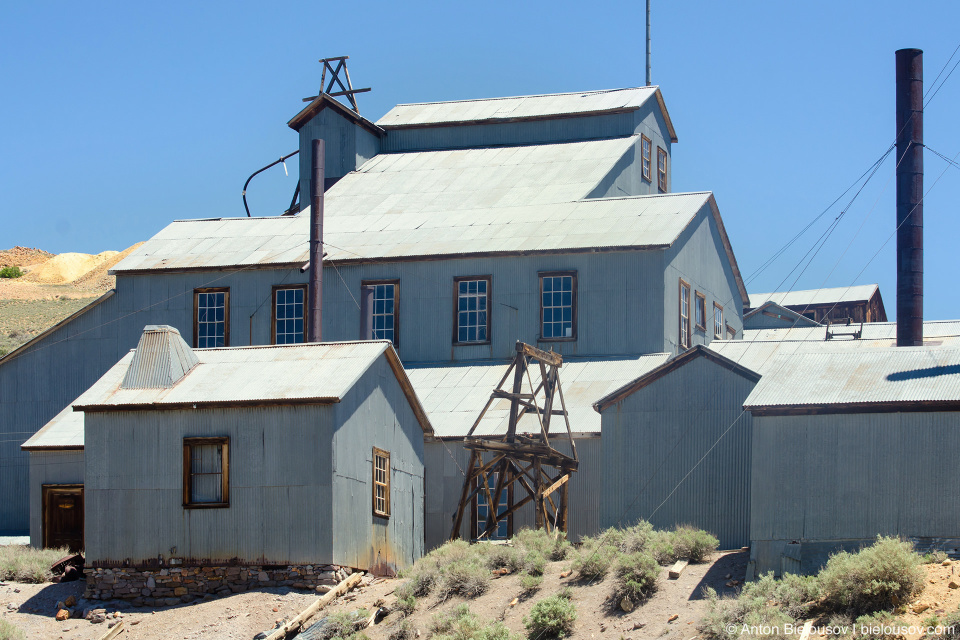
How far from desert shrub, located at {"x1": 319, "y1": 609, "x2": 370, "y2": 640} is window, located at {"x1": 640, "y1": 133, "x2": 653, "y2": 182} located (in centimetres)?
2648

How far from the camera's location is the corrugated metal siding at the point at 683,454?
2780 centimetres

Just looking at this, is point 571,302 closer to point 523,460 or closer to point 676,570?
point 523,460

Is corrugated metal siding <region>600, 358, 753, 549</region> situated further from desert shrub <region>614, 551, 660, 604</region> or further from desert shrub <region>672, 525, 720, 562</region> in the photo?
desert shrub <region>614, 551, 660, 604</region>

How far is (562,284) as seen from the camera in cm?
3719

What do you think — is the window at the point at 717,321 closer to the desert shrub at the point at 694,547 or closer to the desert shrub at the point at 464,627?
the desert shrub at the point at 694,547

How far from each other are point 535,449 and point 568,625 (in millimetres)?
8257

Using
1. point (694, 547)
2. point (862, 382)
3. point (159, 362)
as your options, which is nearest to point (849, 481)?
point (862, 382)

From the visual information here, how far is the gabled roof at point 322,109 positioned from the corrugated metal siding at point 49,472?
1825cm

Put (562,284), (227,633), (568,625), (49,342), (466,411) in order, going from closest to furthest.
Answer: (568,625)
(227,633)
(466,411)
(562,284)
(49,342)

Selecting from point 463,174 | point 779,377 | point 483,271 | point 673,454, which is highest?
point 463,174

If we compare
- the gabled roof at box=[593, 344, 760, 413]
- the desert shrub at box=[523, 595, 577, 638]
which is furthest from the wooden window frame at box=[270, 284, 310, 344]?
the desert shrub at box=[523, 595, 577, 638]

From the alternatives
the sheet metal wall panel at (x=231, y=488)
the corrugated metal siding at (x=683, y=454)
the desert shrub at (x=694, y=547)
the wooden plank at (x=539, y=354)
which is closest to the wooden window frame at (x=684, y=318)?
the wooden plank at (x=539, y=354)

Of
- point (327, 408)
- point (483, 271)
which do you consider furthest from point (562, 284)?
point (327, 408)

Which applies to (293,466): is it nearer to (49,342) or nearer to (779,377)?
(779,377)
